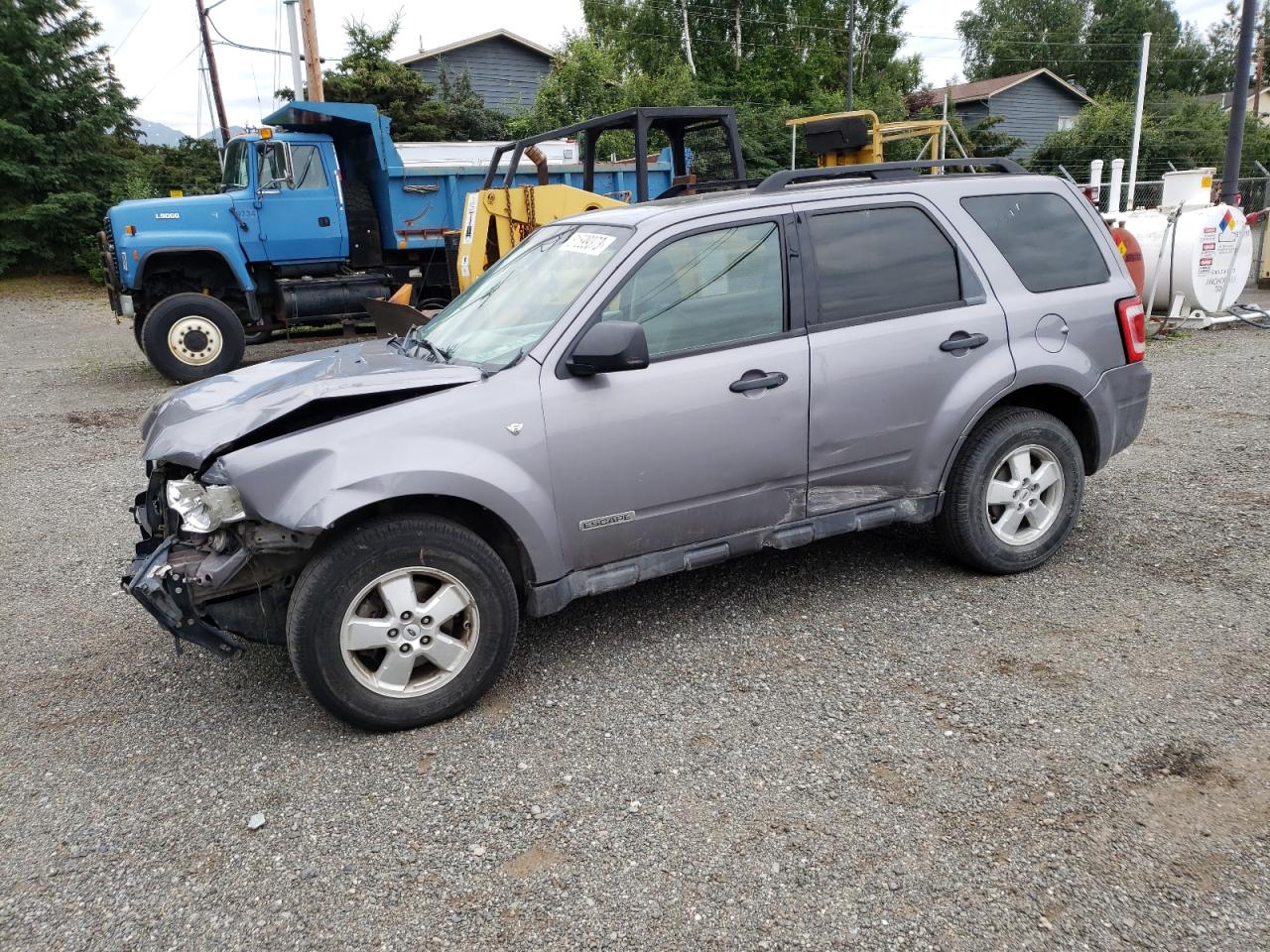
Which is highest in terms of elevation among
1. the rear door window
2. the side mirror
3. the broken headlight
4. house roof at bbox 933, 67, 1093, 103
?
house roof at bbox 933, 67, 1093, 103

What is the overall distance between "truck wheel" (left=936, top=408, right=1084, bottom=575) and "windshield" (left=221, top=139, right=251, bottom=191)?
34.6 feet

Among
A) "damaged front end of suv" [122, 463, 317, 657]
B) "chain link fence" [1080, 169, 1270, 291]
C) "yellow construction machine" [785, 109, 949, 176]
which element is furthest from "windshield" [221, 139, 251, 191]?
"chain link fence" [1080, 169, 1270, 291]

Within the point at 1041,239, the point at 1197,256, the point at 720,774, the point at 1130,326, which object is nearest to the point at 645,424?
the point at 720,774

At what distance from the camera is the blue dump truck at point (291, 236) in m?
11.2

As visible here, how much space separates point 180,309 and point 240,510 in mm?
8951

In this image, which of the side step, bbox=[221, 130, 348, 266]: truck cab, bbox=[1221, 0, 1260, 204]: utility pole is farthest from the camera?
bbox=[1221, 0, 1260, 204]: utility pole

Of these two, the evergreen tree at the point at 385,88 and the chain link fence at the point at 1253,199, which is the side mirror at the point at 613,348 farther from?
the evergreen tree at the point at 385,88

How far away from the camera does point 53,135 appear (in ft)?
77.2

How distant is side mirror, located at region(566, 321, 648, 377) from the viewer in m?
3.46

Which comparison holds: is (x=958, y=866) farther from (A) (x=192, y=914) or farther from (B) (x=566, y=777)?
(A) (x=192, y=914)

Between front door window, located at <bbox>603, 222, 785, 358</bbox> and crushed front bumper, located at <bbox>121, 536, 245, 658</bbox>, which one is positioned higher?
front door window, located at <bbox>603, 222, 785, 358</bbox>

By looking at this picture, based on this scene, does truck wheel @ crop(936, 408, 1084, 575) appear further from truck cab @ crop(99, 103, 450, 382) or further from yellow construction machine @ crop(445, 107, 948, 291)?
truck cab @ crop(99, 103, 450, 382)

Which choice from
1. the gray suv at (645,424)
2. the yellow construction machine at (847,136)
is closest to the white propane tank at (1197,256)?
the yellow construction machine at (847,136)

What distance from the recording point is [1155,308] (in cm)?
1238
